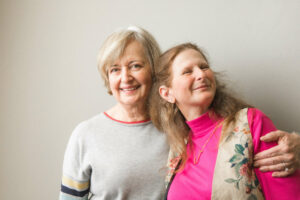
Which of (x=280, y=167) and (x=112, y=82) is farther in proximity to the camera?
(x=112, y=82)

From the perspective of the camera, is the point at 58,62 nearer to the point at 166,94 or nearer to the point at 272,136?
the point at 166,94

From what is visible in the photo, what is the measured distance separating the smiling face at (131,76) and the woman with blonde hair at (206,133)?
6cm

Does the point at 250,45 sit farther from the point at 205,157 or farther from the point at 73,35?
the point at 73,35

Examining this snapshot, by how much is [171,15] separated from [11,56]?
4.12 feet

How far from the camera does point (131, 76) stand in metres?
1.44

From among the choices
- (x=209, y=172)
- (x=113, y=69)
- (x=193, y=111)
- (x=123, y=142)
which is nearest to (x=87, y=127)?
(x=123, y=142)

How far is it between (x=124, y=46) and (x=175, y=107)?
43 cm

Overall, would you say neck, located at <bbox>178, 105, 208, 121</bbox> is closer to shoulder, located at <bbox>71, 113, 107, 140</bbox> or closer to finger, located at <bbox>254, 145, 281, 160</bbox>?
finger, located at <bbox>254, 145, 281, 160</bbox>

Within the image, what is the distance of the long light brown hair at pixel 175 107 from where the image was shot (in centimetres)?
127

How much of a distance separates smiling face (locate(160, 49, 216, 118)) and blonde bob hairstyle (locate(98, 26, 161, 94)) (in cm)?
21

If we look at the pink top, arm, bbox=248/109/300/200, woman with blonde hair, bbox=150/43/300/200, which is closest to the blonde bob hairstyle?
woman with blonde hair, bbox=150/43/300/200

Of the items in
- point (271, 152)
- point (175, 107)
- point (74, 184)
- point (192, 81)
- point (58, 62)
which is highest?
point (58, 62)

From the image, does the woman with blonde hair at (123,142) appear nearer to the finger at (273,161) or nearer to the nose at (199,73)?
the nose at (199,73)

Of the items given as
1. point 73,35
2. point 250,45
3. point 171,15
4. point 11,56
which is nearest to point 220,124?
point 250,45
